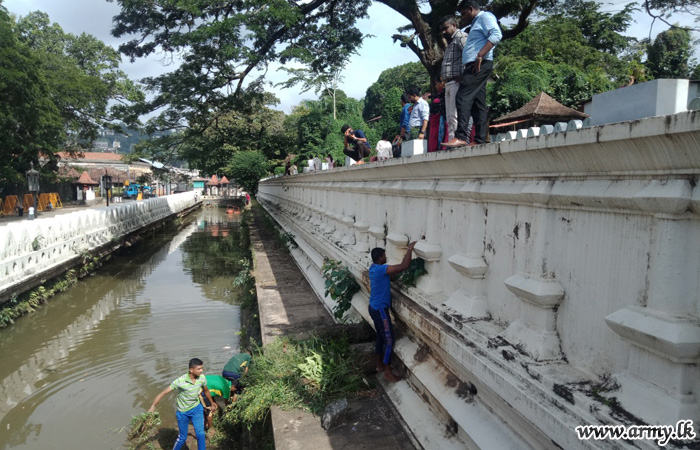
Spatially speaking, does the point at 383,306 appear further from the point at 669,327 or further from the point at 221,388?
the point at 221,388

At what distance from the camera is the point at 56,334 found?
8.05 metres

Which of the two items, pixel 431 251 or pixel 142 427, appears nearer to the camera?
pixel 431 251

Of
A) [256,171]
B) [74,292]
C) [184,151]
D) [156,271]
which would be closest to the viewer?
[74,292]

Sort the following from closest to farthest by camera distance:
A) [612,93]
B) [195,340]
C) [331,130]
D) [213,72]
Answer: [612,93]
[195,340]
[213,72]
[331,130]

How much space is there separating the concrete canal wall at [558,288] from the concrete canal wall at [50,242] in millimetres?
8090

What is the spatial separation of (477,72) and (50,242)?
402 inches

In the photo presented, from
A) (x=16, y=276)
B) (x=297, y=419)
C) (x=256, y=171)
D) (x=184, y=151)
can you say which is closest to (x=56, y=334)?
(x=16, y=276)

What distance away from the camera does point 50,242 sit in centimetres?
1030

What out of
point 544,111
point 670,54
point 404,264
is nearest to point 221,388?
point 404,264

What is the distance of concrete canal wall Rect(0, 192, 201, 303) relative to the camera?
27.3 feet

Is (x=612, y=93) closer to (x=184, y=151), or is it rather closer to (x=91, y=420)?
(x=91, y=420)

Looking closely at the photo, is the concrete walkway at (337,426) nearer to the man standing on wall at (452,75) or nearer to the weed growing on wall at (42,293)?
the man standing on wall at (452,75)

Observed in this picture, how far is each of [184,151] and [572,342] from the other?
63.3 feet

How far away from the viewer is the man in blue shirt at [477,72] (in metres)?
3.52
